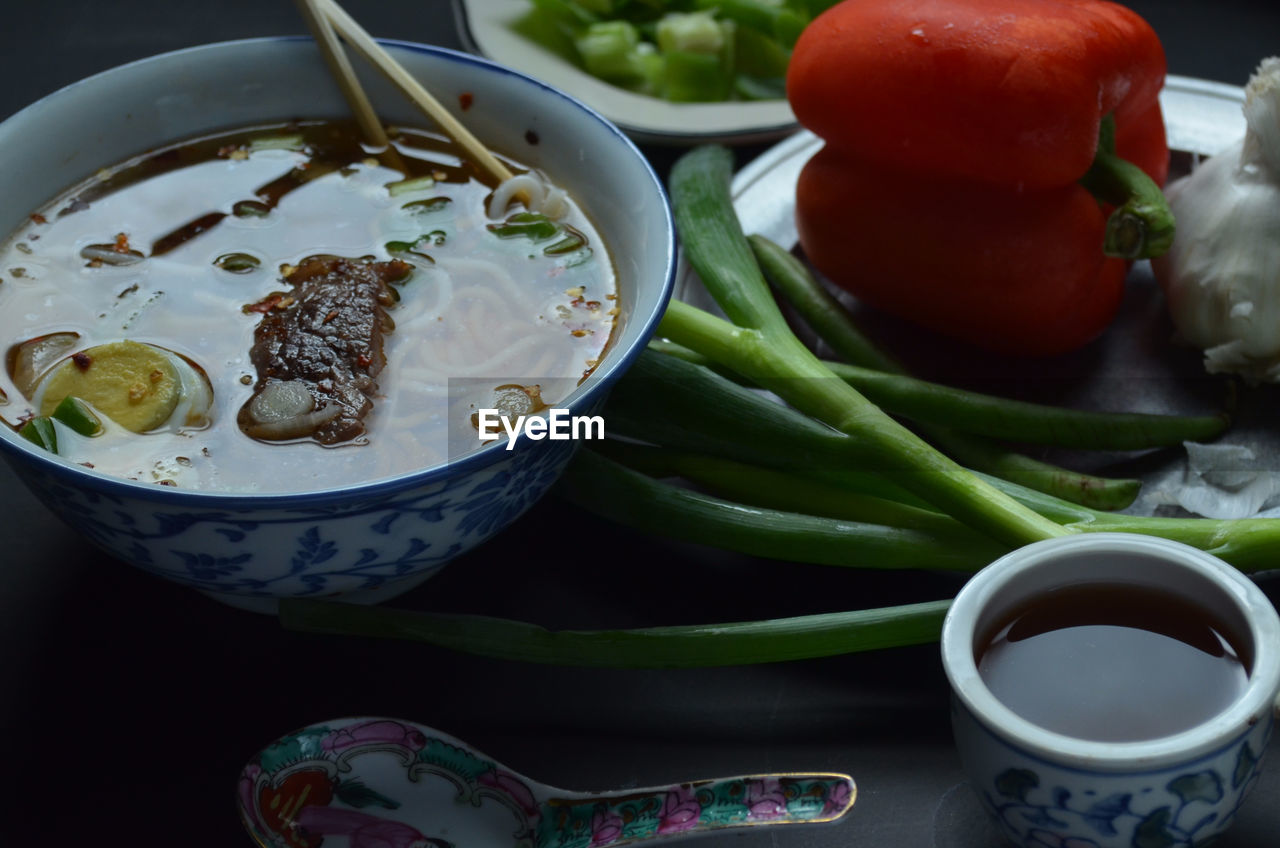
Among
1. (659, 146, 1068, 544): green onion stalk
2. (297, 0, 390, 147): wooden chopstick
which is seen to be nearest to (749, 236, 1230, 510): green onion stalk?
(659, 146, 1068, 544): green onion stalk

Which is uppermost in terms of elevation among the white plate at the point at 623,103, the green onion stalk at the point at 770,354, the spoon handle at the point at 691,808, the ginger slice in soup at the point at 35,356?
the ginger slice in soup at the point at 35,356

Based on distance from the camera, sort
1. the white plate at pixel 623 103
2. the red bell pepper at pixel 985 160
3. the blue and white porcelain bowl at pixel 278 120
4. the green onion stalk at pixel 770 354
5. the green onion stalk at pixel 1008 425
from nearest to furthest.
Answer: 1. the blue and white porcelain bowl at pixel 278 120
2. the green onion stalk at pixel 770 354
3. the green onion stalk at pixel 1008 425
4. the red bell pepper at pixel 985 160
5. the white plate at pixel 623 103

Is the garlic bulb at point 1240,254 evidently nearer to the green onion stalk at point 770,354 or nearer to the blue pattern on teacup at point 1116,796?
the green onion stalk at point 770,354

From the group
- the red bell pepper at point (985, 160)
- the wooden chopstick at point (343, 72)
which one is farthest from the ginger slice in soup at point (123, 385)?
the red bell pepper at point (985, 160)

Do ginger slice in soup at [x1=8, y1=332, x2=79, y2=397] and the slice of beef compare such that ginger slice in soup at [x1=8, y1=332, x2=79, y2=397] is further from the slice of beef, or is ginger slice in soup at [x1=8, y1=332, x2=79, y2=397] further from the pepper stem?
the pepper stem

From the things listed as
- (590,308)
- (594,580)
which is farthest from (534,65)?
(594,580)

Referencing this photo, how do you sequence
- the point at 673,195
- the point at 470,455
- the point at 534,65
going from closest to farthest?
the point at 470,455
the point at 673,195
the point at 534,65

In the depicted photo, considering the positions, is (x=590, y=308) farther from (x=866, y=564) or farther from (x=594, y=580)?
(x=866, y=564)
